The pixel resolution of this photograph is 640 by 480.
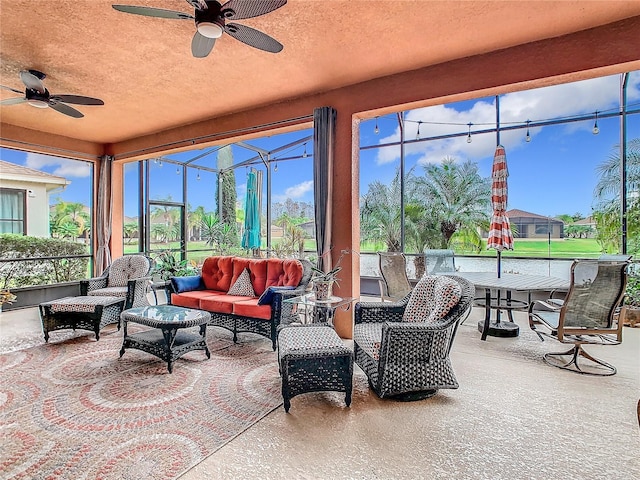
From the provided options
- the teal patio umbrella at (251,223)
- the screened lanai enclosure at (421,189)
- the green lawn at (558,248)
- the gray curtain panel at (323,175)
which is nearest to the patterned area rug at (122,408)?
the gray curtain panel at (323,175)

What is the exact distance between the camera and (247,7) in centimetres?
230

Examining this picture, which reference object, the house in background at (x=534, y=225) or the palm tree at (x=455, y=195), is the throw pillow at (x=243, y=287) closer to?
the palm tree at (x=455, y=195)

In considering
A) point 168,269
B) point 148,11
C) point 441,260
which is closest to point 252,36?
point 148,11

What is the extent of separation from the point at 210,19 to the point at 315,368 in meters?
2.54

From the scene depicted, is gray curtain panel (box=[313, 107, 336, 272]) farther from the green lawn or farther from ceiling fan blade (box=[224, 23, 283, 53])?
the green lawn

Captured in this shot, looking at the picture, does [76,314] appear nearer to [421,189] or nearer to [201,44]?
[201,44]

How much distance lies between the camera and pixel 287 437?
2.11 metres

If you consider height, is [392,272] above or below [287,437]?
above

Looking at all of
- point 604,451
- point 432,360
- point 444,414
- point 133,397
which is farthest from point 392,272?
point 133,397

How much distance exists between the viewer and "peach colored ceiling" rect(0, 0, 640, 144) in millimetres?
2742

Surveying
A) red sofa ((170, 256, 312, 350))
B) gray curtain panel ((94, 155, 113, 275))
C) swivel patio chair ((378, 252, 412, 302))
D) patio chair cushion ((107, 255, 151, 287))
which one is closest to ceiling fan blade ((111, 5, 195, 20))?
red sofa ((170, 256, 312, 350))

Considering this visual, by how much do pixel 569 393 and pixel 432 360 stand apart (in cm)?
Answer: 113

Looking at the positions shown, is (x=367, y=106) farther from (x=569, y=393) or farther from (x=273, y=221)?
(x=273, y=221)

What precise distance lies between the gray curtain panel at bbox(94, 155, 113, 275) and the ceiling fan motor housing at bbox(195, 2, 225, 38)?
5397 mm
